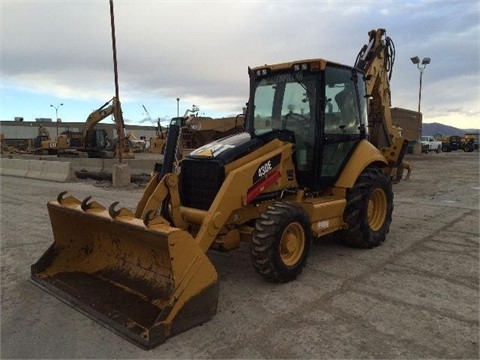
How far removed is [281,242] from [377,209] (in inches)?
109

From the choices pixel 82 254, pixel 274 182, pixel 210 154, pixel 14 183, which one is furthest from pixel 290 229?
pixel 14 183

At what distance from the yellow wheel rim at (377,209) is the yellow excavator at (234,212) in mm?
17

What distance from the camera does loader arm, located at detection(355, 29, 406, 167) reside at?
820 cm

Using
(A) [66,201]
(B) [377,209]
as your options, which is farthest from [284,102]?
(A) [66,201]

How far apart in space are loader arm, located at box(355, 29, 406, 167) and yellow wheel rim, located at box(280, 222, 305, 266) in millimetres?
3918

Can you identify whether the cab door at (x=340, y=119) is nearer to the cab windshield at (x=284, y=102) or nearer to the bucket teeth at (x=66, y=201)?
the cab windshield at (x=284, y=102)

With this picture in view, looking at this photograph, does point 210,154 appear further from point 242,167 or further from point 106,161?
point 106,161

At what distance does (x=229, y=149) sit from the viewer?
539cm

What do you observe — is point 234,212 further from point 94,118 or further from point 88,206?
point 94,118

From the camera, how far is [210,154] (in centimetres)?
534

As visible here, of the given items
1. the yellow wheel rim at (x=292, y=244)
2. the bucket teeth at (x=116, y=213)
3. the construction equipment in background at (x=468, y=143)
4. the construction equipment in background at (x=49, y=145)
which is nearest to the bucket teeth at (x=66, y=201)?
the bucket teeth at (x=116, y=213)

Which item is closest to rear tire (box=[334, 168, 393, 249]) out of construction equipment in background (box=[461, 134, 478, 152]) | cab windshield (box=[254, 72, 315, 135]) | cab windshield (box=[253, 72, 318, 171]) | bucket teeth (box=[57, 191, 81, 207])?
cab windshield (box=[253, 72, 318, 171])

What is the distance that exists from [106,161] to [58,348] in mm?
17770

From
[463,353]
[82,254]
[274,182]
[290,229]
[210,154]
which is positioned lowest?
[463,353]
